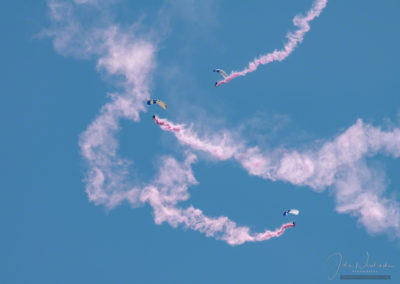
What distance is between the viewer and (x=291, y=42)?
51.0m

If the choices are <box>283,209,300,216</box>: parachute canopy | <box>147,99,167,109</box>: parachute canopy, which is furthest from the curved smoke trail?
<box>283,209,300,216</box>: parachute canopy

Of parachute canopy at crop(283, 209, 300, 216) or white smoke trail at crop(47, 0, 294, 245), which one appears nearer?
parachute canopy at crop(283, 209, 300, 216)

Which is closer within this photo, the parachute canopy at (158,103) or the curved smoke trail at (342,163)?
the parachute canopy at (158,103)

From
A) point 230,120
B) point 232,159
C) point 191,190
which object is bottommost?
point 191,190

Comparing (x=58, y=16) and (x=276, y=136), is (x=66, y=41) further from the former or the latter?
(x=276, y=136)

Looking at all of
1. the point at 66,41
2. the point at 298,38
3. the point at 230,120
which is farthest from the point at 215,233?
the point at 66,41

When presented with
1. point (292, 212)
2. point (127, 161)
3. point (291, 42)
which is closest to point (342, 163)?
point (292, 212)

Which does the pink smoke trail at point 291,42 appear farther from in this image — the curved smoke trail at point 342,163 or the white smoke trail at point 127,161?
the white smoke trail at point 127,161

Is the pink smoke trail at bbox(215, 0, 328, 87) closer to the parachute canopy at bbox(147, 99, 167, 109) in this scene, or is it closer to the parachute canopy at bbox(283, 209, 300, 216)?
the parachute canopy at bbox(147, 99, 167, 109)

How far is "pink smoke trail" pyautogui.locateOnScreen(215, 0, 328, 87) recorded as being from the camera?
1991 inches

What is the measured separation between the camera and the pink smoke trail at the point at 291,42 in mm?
50562

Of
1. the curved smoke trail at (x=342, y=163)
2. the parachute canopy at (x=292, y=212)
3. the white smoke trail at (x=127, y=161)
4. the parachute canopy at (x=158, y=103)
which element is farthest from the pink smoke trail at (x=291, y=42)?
the parachute canopy at (x=292, y=212)

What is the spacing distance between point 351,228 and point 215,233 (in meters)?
16.4

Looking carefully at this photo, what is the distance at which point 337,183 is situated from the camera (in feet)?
164
